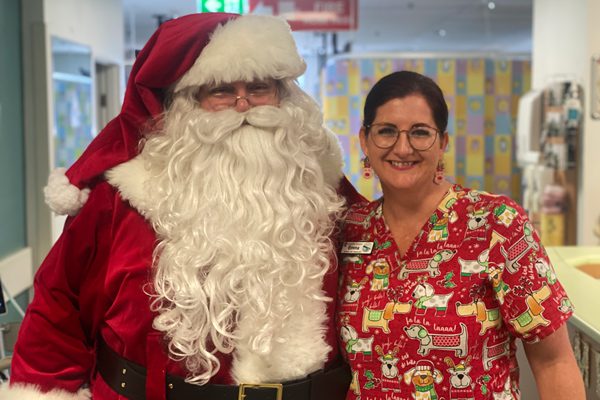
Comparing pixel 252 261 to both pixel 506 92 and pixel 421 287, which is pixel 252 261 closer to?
pixel 421 287

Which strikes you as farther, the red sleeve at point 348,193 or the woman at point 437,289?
the red sleeve at point 348,193

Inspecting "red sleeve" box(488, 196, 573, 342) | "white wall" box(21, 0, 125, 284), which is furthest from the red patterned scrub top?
"white wall" box(21, 0, 125, 284)

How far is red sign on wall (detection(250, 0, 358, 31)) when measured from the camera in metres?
4.31

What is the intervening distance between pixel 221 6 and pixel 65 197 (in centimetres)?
270

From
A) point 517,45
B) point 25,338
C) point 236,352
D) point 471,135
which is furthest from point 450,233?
point 517,45

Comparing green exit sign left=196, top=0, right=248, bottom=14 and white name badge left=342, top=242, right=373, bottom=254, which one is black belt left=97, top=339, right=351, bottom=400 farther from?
green exit sign left=196, top=0, right=248, bottom=14

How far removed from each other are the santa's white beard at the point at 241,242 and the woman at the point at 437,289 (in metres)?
0.13

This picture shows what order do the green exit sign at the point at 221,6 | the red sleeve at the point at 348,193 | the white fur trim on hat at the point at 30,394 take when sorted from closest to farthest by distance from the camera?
1. the white fur trim on hat at the point at 30,394
2. the red sleeve at the point at 348,193
3. the green exit sign at the point at 221,6

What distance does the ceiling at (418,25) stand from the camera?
7594 millimetres

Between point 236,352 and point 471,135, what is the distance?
16.2ft

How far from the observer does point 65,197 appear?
1539mm

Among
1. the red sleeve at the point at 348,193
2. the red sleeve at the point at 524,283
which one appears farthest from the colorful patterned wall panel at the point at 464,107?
the red sleeve at the point at 524,283

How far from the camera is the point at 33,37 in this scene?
331 centimetres

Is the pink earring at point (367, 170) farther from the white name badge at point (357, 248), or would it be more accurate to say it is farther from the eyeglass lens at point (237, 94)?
the eyeglass lens at point (237, 94)
